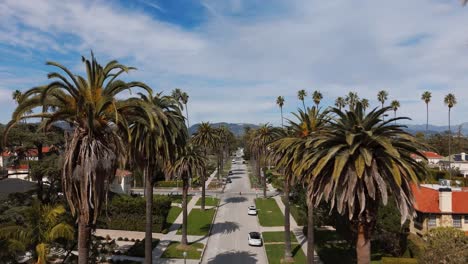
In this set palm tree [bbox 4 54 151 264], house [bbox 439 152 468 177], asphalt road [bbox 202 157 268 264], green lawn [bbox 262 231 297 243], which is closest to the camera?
palm tree [bbox 4 54 151 264]

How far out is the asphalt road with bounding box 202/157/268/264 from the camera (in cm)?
3550

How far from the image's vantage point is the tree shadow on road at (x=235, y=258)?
34.4 m

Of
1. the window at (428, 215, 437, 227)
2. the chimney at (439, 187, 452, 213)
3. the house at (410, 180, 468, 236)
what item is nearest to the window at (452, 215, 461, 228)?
the house at (410, 180, 468, 236)

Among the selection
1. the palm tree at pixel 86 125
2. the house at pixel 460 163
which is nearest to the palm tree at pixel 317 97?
the house at pixel 460 163

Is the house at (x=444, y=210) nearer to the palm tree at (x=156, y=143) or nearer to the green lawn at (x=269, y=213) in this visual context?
the green lawn at (x=269, y=213)

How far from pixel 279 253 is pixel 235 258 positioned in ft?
14.4

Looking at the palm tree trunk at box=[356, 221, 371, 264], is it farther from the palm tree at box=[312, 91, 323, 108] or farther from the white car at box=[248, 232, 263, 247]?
the palm tree at box=[312, 91, 323, 108]

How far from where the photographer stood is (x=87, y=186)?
42.6ft

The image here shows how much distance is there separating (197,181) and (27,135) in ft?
166

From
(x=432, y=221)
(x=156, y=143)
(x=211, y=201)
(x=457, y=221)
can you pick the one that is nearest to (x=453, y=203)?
(x=457, y=221)

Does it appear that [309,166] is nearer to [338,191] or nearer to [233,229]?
[338,191]

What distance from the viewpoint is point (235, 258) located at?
116ft

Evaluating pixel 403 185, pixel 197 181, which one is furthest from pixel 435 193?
pixel 197 181

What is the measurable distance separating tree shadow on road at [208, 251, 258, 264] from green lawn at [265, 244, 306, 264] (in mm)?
1526
